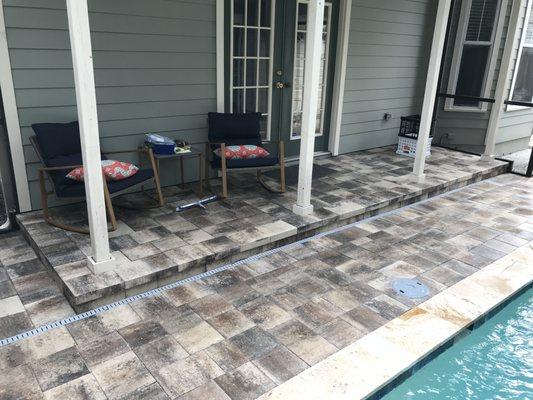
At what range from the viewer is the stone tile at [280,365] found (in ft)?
7.06

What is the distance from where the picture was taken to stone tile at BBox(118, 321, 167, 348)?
7.73ft

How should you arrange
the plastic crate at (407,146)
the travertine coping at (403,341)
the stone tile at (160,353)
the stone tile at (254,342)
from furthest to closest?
the plastic crate at (407,146) < the stone tile at (254,342) < the stone tile at (160,353) < the travertine coping at (403,341)

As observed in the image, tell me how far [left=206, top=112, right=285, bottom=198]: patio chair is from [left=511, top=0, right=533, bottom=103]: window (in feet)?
16.4

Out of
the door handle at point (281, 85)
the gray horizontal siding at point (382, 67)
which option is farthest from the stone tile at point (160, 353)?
the gray horizontal siding at point (382, 67)

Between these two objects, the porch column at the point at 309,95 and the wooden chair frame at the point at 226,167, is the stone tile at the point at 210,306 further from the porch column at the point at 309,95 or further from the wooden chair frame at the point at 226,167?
the wooden chair frame at the point at 226,167

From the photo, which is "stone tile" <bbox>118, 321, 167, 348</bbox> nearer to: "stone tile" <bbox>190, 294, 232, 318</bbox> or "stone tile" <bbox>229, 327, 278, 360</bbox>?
"stone tile" <bbox>190, 294, 232, 318</bbox>

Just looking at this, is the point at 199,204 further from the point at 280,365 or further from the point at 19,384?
the point at 19,384

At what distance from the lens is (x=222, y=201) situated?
412 centimetres

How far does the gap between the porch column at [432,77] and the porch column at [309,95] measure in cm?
159

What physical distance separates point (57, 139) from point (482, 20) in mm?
6277

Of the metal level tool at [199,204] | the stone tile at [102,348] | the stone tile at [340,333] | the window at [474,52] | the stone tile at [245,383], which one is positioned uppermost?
the window at [474,52]

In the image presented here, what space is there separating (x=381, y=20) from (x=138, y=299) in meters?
4.97

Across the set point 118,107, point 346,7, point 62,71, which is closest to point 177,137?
A: point 118,107

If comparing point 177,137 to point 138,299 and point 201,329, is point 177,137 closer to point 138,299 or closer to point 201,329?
point 138,299
